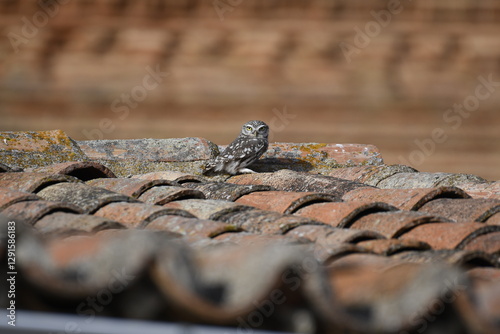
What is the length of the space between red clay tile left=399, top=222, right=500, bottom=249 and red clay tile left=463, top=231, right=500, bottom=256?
1cm

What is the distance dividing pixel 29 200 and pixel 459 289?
151 centimetres

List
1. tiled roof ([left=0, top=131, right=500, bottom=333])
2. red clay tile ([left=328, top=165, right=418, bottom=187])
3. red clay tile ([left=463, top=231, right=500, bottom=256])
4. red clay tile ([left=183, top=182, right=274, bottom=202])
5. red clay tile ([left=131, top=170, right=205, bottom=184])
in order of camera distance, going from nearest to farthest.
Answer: tiled roof ([left=0, top=131, right=500, bottom=333])
red clay tile ([left=463, top=231, right=500, bottom=256])
red clay tile ([left=183, top=182, right=274, bottom=202])
red clay tile ([left=131, top=170, right=205, bottom=184])
red clay tile ([left=328, top=165, right=418, bottom=187])

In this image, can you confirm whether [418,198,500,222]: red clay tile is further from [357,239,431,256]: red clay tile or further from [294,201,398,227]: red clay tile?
[357,239,431,256]: red clay tile

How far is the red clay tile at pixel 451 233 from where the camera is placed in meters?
2.00

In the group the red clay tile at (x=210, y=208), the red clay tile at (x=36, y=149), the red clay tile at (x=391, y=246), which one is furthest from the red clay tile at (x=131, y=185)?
the red clay tile at (x=391, y=246)

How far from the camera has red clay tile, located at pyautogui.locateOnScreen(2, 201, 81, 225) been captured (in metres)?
1.95

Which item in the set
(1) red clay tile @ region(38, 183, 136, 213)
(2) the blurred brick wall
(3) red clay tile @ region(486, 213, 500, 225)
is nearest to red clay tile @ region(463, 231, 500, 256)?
(3) red clay tile @ region(486, 213, 500, 225)

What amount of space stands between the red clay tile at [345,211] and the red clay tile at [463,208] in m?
0.31

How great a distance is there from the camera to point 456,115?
973 centimetres

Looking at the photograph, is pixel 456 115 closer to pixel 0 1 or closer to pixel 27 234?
pixel 0 1

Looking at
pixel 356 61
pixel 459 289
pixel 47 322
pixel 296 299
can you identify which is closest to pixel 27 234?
pixel 47 322

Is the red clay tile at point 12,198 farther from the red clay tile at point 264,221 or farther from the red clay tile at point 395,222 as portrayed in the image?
the red clay tile at point 395,222

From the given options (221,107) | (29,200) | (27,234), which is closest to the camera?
(27,234)

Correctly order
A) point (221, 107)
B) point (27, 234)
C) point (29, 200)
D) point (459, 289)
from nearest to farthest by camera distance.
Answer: point (459, 289)
point (27, 234)
point (29, 200)
point (221, 107)
